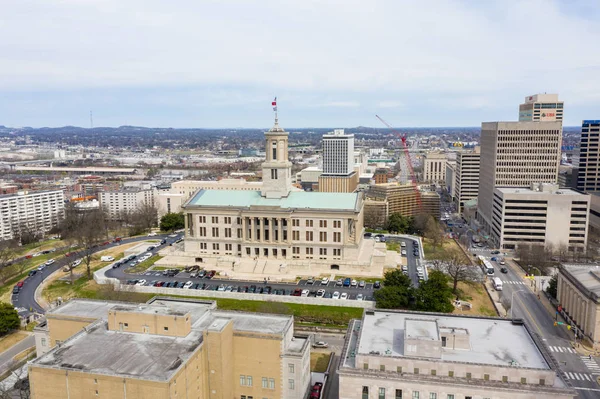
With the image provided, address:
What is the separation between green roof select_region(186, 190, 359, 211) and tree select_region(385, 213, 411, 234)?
32434 mm

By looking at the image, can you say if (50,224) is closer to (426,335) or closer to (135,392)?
(135,392)

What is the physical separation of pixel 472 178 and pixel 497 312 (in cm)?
→ 12091

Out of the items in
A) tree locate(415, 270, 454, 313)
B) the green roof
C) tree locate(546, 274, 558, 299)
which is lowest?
tree locate(546, 274, 558, 299)

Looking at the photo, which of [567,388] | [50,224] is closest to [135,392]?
[567,388]

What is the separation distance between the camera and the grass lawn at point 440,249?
11628 cm

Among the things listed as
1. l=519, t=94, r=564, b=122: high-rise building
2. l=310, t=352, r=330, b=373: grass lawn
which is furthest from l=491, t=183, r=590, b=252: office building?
l=310, t=352, r=330, b=373: grass lawn

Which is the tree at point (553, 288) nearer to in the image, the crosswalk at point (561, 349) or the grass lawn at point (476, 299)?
the grass lawn at point (476, 299)

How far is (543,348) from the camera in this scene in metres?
49.1

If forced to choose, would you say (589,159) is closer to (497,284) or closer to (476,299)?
(497,284)

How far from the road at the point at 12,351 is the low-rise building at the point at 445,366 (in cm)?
5108

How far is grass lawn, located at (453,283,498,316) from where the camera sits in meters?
84.8

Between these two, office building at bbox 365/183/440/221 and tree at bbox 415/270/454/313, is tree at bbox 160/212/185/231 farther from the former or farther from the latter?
tree at bbox 415/270/454/313

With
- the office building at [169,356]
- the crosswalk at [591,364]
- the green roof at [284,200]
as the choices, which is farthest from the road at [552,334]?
the green roof at [284,200]

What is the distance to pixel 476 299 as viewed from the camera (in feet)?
298
